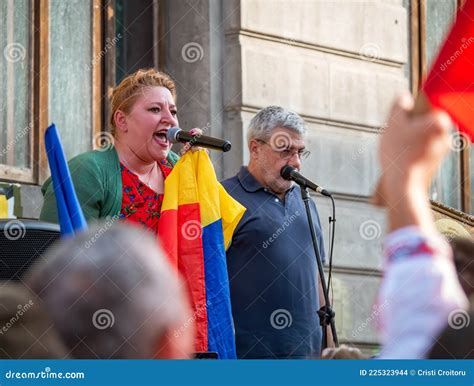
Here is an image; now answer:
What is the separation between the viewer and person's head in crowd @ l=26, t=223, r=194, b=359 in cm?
157

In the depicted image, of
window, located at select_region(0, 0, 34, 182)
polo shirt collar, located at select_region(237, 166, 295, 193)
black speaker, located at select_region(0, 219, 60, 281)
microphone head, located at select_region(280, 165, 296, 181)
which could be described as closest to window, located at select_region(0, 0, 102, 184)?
window, located at select_region(0, 0, 34, 182)

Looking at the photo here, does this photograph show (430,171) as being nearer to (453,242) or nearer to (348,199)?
(453,242)

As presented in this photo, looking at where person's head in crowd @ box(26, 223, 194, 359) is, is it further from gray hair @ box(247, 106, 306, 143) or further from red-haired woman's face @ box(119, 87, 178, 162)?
gray hair @ box(247, 106, 306, 143)

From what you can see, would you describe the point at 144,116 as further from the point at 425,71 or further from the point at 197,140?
the point at 425,71

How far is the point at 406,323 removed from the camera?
138 centimetres

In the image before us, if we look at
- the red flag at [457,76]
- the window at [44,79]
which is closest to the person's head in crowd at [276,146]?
the window at [44,79]

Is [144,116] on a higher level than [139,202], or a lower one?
higher

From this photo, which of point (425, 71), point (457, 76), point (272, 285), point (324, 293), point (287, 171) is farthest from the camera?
point (425, 71)

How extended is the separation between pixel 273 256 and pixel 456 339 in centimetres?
405

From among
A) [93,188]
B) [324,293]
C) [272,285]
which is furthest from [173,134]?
[324,293]

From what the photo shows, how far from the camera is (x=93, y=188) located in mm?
4629

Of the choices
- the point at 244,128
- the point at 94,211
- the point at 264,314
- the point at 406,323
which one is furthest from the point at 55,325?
the point at 244,128

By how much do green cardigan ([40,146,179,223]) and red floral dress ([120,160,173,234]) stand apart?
3 centimetres

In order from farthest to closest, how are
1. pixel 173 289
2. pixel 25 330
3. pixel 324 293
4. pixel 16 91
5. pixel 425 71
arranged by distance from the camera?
pixel 425 71, pixel 16 91, pixel 324 293, pixel 25 330, pixel 173 289
